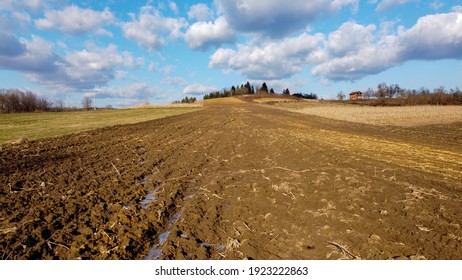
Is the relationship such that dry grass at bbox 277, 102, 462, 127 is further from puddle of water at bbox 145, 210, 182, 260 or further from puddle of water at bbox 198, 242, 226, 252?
puddle of water at bbox 198, 242, 226, 252

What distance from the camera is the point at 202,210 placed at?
23.7ft

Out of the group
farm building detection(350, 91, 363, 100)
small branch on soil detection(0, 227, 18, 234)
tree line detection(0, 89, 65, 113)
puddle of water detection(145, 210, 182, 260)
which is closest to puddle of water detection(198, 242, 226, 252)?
puddle of water detection(145, 210, 182, 260)

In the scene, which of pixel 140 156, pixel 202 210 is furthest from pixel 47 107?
pixel 202 210

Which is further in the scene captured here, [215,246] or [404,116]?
[404,116]

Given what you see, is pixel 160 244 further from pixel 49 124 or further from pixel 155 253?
pixel 49 124

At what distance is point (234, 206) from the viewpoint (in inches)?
293

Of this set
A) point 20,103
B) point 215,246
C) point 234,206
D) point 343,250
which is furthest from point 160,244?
point 20,103

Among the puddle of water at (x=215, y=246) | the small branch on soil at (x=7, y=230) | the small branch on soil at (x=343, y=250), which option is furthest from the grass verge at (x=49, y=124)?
the small branch on soil at (x=343, y=250)

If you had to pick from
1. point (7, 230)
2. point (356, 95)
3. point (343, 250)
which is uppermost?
point (356, 95)

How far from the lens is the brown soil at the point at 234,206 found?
5359 mm

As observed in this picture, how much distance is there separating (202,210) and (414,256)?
4479 millimetres

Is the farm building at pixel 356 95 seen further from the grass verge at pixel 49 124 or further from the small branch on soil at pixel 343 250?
the small branch on soil at pixel 343 250

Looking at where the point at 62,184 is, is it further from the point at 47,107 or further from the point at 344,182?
the point at 47,107

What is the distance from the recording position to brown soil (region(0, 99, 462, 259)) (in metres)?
5.36
